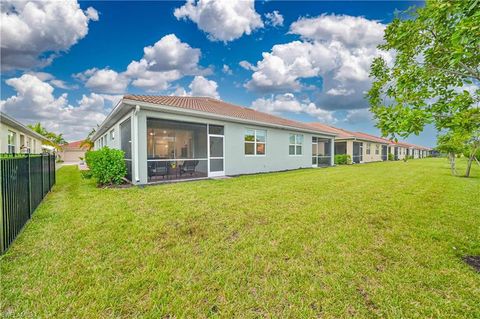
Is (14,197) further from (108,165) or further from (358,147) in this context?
(358,147)

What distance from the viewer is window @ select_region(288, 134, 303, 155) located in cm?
1638

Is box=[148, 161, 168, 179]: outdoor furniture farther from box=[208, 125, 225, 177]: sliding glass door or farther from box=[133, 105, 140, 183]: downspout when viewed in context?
box=[208, 125, 225, 177]: sliding glass door

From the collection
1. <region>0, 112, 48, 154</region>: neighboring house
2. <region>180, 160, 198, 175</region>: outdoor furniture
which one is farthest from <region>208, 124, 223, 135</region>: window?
<region>0, 112, 48, 154</region>: neighboring house

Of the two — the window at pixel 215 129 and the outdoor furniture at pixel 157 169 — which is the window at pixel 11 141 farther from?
the window at pixel 215 129

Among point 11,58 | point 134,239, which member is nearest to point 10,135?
point 11,58

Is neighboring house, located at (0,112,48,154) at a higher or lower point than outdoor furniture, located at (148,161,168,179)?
higher

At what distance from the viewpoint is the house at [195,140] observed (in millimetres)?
8914

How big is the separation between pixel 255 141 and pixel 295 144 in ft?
15.6

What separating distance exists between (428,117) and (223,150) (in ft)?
31.4

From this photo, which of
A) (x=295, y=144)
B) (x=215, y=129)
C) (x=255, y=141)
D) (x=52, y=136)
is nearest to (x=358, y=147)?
(x=295, y=144)

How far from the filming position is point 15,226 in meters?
3.74

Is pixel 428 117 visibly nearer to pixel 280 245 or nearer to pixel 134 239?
pixel 280 245

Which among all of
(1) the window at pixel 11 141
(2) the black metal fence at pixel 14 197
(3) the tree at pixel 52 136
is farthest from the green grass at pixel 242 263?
(3) the tree at pixel 52 136

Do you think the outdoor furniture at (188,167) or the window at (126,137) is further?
the outdoor furniture at (188,167)
